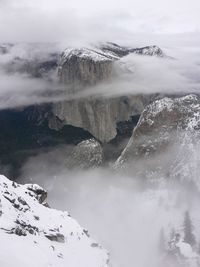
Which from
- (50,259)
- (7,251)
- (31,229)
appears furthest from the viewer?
(31,229)

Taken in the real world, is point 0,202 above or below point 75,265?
above

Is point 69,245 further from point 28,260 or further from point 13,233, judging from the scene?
point 28,260

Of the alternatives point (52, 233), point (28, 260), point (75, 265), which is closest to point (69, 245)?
point (52, 233)

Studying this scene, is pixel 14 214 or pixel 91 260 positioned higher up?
pixel 14 214

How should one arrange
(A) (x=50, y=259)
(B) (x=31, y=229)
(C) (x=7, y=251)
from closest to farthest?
(C) (x=7, y=251) → (A) (x=50, y=259) → (B) (x=31, y=229)

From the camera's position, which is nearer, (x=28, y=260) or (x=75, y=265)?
(x=28, y=260)

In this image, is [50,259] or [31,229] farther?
[31,229]

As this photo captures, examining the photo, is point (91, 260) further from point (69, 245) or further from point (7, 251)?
point (7, 251)

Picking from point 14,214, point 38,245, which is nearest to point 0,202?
point 14,214

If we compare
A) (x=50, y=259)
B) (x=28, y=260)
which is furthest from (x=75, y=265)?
(x=28, y=260)
